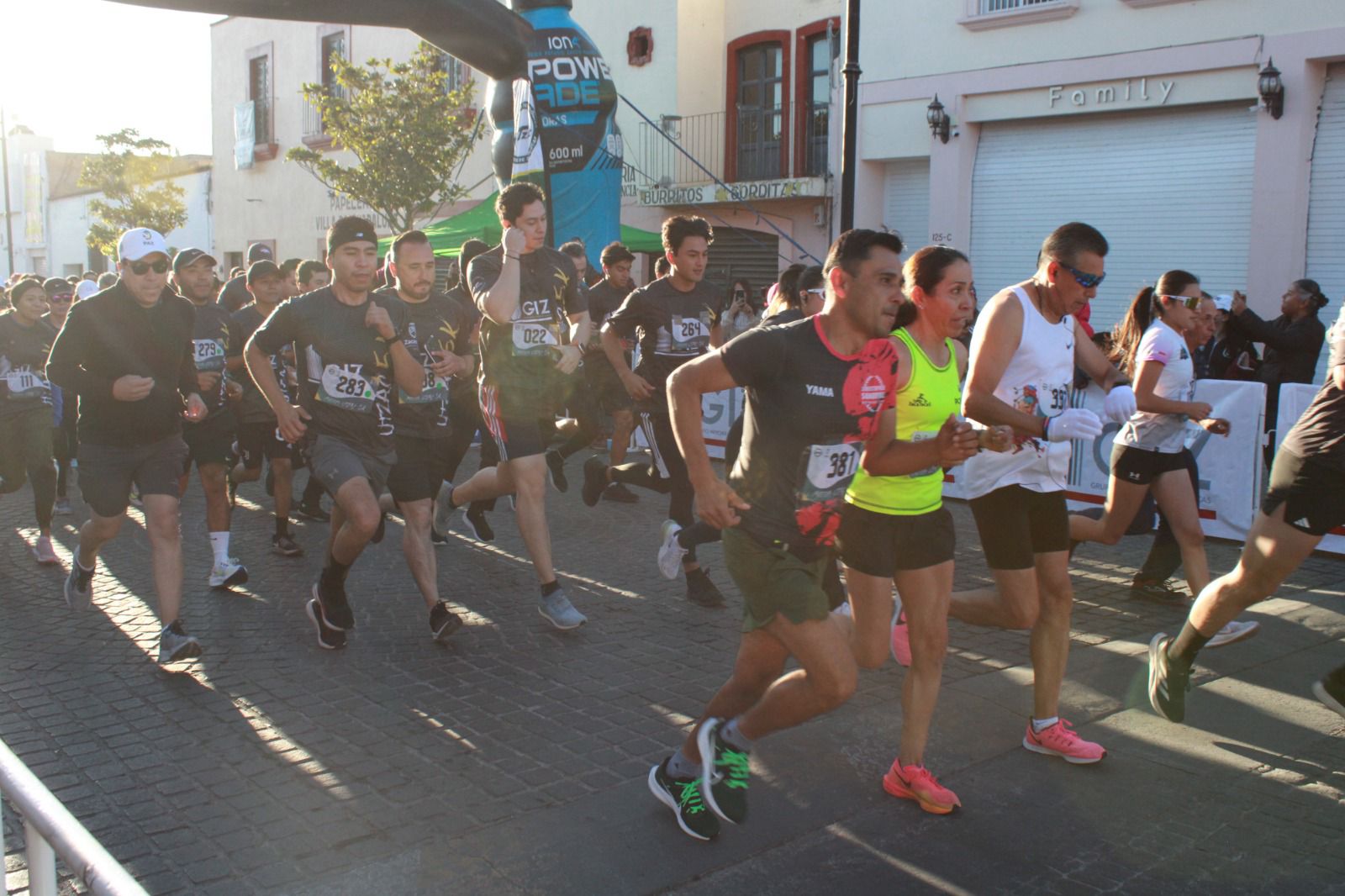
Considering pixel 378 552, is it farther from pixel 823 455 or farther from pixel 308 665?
pixel 823 455

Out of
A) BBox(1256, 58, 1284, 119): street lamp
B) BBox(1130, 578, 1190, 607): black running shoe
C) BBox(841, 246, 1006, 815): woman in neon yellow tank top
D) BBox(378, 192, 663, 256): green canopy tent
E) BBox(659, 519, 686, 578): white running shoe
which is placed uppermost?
BBox(1256, 58, 1284, 119): street lamp

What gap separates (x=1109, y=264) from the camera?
15.7 meters

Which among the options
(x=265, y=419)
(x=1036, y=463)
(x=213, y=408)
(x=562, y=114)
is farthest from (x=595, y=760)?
(x=562, y=114)

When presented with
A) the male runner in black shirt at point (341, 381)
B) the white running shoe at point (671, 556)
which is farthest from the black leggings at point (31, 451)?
the white running shoe at point (671, 556)

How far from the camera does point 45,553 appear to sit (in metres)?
8.02

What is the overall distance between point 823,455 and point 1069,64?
1359 cm

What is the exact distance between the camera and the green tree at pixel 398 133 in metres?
22.4

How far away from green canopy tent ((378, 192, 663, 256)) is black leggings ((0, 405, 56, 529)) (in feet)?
26.3

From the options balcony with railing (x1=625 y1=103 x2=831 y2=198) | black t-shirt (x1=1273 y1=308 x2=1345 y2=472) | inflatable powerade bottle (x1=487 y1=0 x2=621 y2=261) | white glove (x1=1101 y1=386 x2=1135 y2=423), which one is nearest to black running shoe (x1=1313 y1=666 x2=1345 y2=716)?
black t-shirt (x1=1273 y1=308 x2=1345 y2=472)

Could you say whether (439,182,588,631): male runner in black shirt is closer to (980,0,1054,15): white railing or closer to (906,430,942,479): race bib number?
(906,430,942,479): race bib number

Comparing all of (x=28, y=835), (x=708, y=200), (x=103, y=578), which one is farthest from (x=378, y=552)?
(x=708, y=200)

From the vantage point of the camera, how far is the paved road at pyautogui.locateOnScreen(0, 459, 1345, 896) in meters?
3.62

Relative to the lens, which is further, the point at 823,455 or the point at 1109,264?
the point at 1109,264

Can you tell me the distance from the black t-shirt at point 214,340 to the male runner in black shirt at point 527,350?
2.79 meters
